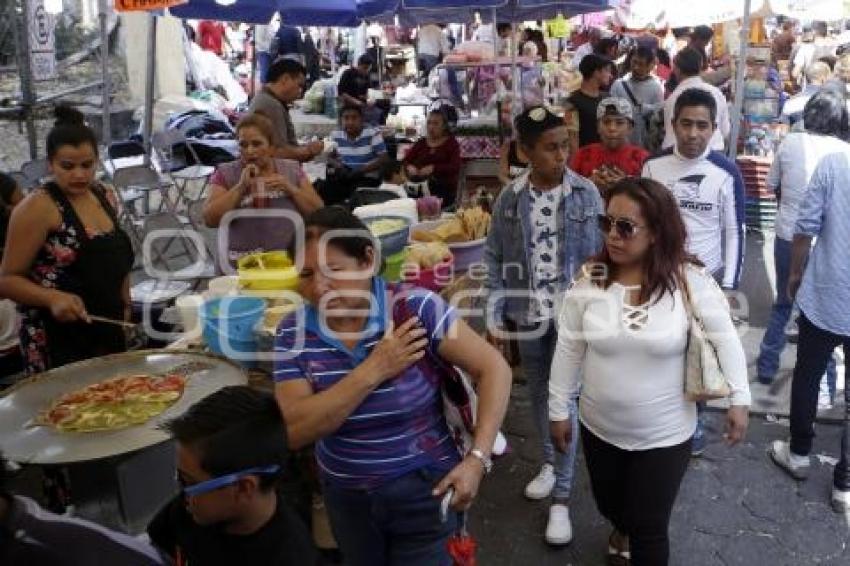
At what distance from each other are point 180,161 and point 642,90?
622 cm

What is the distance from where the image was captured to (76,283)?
3164 mm

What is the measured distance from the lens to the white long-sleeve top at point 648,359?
8.29 ft

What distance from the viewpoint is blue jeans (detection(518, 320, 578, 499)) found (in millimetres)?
3431

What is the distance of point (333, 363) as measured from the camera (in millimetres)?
2023

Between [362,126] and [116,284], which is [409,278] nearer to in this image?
[116,284]

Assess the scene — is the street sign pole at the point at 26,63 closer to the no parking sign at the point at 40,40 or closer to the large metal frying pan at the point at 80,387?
the no parking sign at the point at 40,40

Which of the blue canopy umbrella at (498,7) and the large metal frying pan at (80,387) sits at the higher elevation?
the blue canopy umbrella at (498,7)

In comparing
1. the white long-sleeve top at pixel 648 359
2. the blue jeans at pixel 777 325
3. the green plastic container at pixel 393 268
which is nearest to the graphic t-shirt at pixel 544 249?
the green plastic container at pixel 393 268

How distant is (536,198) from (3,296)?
2.25 m

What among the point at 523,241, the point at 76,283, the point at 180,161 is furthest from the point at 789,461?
the point at 180,161

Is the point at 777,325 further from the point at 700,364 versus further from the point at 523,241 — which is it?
the point at 700,364

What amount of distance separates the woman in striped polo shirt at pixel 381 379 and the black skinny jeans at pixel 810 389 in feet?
7.52

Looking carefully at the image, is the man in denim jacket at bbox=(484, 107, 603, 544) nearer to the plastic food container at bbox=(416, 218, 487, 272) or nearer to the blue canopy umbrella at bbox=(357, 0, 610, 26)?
the plastic food container at bbox=(416, 218, 487, 272)

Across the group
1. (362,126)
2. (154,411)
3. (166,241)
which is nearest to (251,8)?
(362,126)
